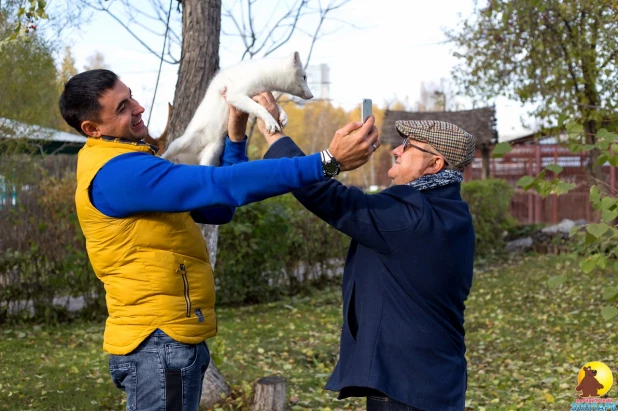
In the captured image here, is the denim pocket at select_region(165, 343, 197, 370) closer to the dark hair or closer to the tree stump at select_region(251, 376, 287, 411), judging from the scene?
the dark hair

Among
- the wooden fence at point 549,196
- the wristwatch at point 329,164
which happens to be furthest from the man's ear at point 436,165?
the wooden fence at point 549,196

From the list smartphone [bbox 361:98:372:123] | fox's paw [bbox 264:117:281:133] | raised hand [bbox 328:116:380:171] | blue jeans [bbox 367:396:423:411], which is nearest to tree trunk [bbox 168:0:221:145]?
fox's paw [bbox 264:117:281:133]

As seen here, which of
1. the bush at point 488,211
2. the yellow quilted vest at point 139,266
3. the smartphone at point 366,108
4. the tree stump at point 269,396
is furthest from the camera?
the bush at point 488,211

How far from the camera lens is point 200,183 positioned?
1.97 meters

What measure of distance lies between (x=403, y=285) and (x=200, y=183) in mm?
760

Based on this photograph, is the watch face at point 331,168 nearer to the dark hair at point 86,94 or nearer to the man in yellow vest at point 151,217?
the man in yellow vest at point 151,217

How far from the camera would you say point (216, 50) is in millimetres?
4539

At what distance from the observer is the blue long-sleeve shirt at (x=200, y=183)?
1.96 metres

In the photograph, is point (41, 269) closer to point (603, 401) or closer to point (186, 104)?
point (186, 104)

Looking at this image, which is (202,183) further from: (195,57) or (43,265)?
(43,265)

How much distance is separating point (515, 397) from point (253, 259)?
16.4 ft

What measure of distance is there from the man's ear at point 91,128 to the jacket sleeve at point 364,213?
0.66 m

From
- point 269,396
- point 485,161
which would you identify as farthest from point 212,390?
point 485,161

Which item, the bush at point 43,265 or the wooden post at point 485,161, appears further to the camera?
the wooden post at point 485,161
